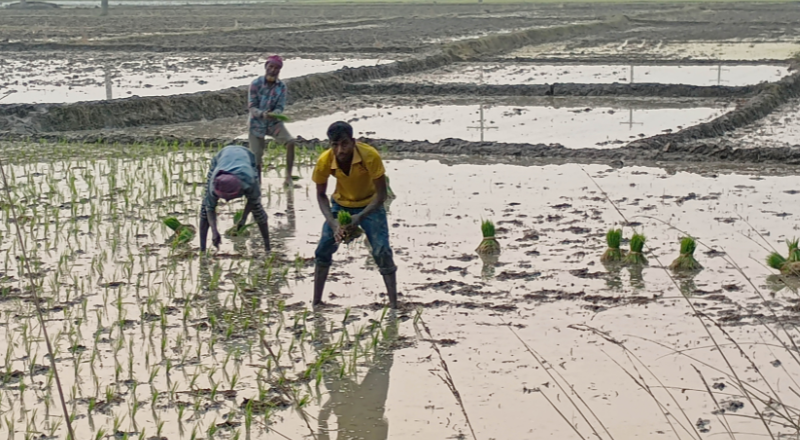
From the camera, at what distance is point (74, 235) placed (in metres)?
7.37

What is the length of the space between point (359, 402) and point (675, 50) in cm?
1981

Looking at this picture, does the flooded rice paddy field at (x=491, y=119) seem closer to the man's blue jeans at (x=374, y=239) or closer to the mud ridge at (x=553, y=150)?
the mud ridge at (x=553, y=150)

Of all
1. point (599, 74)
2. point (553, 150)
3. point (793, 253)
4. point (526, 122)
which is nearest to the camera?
point (793, 253)

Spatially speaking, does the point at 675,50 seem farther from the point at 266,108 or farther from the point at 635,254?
the point at 635,254

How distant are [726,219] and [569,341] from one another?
9.54 feet

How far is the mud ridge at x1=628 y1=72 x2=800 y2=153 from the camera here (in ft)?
35.2

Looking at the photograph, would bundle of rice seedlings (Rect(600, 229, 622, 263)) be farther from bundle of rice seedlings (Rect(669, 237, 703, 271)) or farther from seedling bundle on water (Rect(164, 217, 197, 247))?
seedling bundle on water (Rect(164, 217, 197, 247))

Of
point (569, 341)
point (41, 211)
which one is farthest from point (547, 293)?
point (41, 211)

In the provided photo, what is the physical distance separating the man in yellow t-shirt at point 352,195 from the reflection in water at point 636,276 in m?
1.33

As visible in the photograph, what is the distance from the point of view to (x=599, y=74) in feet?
59.9

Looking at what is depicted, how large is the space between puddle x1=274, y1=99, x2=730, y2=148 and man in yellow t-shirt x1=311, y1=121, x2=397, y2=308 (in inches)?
236

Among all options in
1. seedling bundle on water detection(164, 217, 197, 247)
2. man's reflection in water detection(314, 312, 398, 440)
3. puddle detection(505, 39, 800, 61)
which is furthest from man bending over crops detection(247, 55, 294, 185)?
puddle detection(505, 39, 800, 61)

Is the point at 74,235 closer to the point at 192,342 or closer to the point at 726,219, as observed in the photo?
the point at 192,342

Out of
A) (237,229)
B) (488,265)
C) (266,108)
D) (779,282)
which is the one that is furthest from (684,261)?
(266,108)
